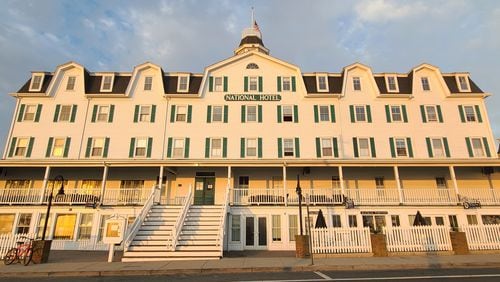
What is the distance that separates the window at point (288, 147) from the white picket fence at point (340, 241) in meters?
8.76

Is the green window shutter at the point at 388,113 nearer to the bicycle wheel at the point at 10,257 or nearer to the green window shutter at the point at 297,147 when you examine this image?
the green window shutter at the point at 297,147

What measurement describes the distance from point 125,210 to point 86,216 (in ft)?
8.66

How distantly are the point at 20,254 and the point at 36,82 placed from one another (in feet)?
52.9

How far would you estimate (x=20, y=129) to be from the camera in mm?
22234

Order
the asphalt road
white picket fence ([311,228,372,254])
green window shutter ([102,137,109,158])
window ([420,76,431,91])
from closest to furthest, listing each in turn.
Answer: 1. the asphalt road
2. white picket fence ([311,228,372,254])
3. green window shutter ([102,137,109,158])
4. window ([420,76,431,91])

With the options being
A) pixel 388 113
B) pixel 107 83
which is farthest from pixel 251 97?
pixel 107 83

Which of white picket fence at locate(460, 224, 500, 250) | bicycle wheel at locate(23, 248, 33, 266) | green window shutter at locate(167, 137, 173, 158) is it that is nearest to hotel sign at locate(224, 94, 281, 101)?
green window shutter at locate(167, 137, 173, 158)

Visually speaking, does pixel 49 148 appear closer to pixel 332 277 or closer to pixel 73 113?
pixel 73 113

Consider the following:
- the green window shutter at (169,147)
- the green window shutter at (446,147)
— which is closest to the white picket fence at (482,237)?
the green window shutter at (446,147)

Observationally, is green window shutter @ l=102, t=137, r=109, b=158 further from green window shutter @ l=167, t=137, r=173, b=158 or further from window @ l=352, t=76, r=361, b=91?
window @ l=352, t=76, r=361, b=91

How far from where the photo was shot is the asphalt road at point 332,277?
29.7 feet

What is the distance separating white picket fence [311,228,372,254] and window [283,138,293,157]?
28.7ft

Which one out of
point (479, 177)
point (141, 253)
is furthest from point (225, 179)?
point (479, 177)

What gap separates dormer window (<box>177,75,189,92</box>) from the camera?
24094 millimetres
